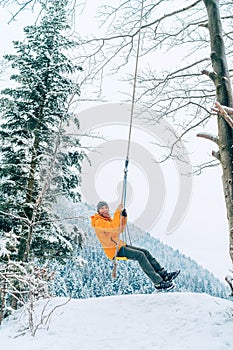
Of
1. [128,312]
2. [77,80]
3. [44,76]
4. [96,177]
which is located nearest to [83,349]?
[128,312]

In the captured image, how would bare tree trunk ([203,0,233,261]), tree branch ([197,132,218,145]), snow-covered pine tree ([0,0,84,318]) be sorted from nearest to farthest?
bare tree trunk ([203,0,233,261]) < tree branch ([197,132,218,145]) < snow-covered pine tree ([0,0,84,318])

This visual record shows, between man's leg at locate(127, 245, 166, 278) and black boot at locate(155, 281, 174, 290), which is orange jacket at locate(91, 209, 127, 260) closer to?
man's leg at locate(127, 245, 166, 278)

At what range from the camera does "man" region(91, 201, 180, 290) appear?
17.1ft

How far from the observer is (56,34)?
9.90m

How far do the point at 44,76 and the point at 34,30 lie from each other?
141cm

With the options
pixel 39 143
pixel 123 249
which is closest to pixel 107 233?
pixel 123 249

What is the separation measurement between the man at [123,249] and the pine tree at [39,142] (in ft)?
9.50

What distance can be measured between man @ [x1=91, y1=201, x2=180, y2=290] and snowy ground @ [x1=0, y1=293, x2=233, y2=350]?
0.87 ft

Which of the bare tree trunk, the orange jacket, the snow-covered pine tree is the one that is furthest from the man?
the snow-covered pine tree

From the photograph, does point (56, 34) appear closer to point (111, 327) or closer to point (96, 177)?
point (96, 177)

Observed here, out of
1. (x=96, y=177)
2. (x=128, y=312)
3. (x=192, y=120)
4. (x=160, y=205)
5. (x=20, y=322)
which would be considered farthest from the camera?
(x=96, y=177)

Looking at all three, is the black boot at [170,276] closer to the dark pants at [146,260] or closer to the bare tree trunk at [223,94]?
the dark pants at [146,260]

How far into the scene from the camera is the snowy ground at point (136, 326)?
3.60 meters

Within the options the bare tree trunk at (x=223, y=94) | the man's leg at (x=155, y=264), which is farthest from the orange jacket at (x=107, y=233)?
the bare tree trunk at (x=223, y=94)
